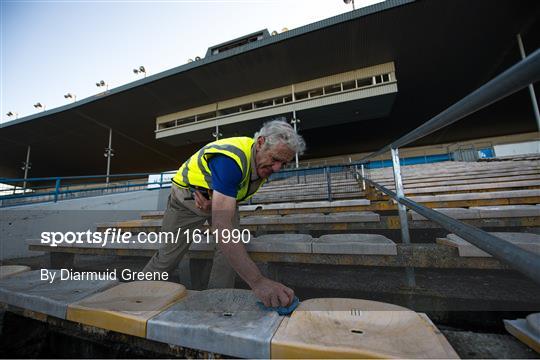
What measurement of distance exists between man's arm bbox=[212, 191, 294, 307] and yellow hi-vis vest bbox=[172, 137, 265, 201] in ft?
0.81

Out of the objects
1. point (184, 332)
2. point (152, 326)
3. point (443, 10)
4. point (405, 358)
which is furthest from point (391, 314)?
point (443, 10)

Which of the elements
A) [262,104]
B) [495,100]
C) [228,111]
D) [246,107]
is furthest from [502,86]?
[228,111]

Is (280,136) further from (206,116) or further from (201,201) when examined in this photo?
(206,116)

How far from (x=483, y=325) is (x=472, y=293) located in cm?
54

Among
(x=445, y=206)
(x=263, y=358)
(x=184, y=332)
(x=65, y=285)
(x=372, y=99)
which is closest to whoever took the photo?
(x=263, y=358)

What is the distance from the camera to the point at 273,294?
983 mm

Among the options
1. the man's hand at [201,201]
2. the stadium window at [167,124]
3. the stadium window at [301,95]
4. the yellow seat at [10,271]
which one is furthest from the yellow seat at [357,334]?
the stadium window at [167,124]

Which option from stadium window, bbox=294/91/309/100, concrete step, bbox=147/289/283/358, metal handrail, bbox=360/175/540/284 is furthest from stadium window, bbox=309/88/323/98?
concrete step, bbox=147/289/283/358

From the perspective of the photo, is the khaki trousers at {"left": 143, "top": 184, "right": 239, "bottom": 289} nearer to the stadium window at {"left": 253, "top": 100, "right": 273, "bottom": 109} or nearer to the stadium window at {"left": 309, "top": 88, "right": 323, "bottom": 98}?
the stadium window at {"left": 309, "top": 88, "right": 323, "bottom": 98}

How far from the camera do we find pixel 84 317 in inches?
39.0

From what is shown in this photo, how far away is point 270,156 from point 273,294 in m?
0.76

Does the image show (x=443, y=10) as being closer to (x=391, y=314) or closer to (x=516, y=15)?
(x=516, y=15)

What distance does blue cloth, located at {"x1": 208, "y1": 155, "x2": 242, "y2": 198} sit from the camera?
1224 mm

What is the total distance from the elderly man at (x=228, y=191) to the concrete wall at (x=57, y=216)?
11.0ft
